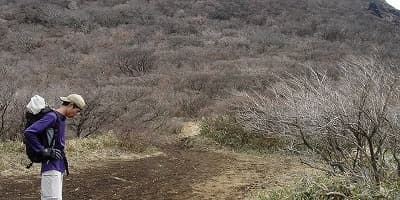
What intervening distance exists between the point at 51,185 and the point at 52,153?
35 cm

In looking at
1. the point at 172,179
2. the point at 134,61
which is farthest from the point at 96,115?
the point at 134,61

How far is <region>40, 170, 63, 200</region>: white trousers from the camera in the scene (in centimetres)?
506

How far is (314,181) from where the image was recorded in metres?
6.54

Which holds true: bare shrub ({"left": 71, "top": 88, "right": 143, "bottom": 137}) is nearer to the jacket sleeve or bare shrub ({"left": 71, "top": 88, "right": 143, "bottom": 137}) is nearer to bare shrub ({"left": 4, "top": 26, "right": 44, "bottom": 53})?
the jacket sleeve

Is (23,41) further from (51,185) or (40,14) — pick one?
(51,185)

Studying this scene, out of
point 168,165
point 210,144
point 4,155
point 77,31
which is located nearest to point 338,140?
point 168,165

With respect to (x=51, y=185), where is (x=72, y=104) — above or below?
above

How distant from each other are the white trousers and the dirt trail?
310cm

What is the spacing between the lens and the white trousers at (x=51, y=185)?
5.06m

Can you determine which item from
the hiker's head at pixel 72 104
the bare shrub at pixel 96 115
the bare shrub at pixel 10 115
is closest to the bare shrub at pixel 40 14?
A: the bare shrub at pixel 96 115

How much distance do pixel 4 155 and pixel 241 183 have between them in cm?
462

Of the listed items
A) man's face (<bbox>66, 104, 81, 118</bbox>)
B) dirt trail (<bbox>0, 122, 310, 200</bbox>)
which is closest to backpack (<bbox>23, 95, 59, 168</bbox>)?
man's face (<bbox>66, 104, 81, 118</bbox>)

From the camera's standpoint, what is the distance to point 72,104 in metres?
5.11

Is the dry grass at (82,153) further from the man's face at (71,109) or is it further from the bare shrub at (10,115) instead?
the man's face at (71,109)
